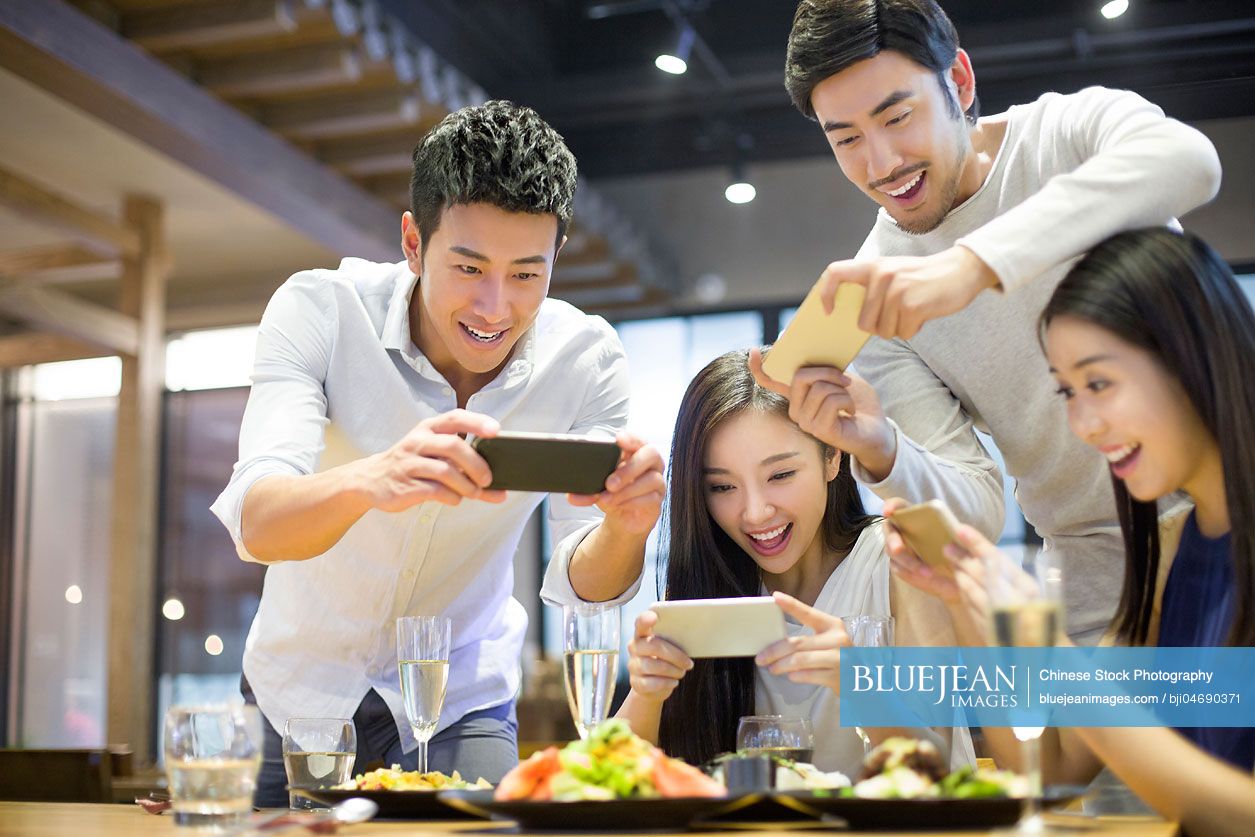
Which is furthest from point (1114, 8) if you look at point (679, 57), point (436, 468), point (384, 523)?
point (436, 468)

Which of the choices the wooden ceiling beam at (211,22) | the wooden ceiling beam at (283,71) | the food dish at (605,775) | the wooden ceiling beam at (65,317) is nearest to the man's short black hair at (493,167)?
the food dish at (605,775)

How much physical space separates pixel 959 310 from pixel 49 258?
235 inches

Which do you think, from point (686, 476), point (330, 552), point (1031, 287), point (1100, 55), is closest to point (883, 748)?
point (686, 476)

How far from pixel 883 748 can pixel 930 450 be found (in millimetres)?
1011

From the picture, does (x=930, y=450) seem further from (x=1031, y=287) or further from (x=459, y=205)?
(x=459, y=205)

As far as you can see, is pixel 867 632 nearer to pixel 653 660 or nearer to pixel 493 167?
pixel 653 660

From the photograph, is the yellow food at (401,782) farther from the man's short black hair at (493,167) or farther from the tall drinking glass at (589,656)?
the man's short black hair at (493,167)

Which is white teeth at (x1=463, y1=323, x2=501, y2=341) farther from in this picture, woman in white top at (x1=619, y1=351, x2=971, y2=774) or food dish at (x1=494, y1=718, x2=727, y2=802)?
food dish at (x1=494, y1=718, x2=727, y2=802)

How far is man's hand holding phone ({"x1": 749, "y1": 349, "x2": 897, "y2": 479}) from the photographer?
76.5 inches

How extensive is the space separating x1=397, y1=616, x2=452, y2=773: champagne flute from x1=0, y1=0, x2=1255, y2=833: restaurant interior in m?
1.13

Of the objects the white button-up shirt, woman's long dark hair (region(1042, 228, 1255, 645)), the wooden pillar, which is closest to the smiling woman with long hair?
woman's long dark hair (region(1042, 228, 1255, 645))

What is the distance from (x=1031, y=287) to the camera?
2.18 m

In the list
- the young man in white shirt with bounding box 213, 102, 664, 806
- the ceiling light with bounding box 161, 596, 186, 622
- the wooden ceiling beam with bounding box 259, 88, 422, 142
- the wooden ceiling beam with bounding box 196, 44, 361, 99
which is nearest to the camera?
the young man in white shirt with bounding box 213, 102, 664, 806

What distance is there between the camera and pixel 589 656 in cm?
162
